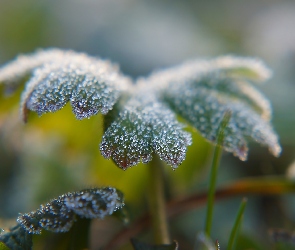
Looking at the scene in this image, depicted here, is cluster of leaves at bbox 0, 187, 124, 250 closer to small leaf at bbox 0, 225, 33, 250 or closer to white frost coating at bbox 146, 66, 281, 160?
small leaf at bbox 0, 225, 33, 250

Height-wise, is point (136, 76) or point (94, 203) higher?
point (136, 76)

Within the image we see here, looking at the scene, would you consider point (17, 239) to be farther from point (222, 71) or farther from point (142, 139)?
point (222, 71)

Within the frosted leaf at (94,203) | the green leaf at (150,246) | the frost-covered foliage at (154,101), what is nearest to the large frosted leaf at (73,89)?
the frost-covered foliage at (154,101)

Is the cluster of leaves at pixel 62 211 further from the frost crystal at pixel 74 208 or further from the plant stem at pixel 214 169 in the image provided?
the plant stem at pixel 214 169

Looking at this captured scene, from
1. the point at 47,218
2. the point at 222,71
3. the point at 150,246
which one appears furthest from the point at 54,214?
the point at 222,71

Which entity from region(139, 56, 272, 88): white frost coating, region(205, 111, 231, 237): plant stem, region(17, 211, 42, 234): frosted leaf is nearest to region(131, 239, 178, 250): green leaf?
region(205, 111, 231, 237): plant stem

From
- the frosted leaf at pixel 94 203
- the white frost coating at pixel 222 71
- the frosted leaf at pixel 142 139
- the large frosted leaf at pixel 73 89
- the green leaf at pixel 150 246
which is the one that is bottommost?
the green leaf at pixel 150 246

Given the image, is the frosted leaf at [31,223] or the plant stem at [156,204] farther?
the plant stem at [156,204]
